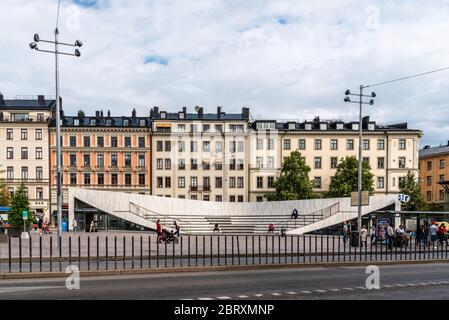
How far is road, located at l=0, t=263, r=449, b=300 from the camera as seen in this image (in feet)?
41.4

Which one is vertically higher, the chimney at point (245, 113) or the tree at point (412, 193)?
the chimney at point (245, 113)

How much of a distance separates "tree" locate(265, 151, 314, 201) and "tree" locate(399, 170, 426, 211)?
14485 millimetres

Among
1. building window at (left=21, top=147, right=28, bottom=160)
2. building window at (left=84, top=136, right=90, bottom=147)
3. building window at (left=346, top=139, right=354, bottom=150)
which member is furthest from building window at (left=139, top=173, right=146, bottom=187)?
building window at (left=346, top=139, right=354, bottom=150)

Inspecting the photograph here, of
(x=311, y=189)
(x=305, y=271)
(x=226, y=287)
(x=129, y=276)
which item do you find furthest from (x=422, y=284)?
(x=311, y=189)

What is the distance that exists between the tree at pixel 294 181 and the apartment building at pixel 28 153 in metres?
34.3

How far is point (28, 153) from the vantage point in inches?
3105

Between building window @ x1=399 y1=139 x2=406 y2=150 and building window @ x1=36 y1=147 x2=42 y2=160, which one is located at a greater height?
building window @ x1=399 y1=139 x2=406 y2=150

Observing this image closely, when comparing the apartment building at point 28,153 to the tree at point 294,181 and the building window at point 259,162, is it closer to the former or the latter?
the building window at point 259,162

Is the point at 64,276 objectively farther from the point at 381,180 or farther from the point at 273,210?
the point at 381,180

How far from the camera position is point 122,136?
8025 cm

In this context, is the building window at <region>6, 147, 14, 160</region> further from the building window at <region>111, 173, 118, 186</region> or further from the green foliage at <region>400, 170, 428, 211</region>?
the green foliage at <region>400, 170, 428, 211</region>

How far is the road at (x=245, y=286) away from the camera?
1263 centimetres

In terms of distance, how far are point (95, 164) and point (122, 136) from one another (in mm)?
5786

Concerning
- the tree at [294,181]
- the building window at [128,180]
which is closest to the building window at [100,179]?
the building window at [128,180]
